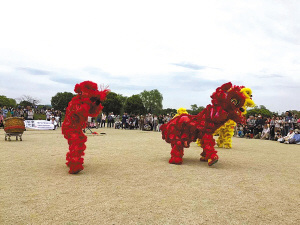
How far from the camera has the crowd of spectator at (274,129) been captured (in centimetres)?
1636

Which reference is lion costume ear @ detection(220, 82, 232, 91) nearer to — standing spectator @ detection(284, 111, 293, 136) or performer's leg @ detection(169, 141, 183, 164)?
performer's leg @ detection(169, 141, 183, 164)

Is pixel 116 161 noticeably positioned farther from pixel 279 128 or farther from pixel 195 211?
pixel 279 128

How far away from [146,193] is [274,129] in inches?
621

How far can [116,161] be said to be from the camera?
8086 millimetres

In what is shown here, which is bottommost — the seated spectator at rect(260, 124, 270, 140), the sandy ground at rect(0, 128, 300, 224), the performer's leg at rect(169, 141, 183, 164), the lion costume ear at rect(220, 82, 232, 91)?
the sandy ground at rect(0, 128, 300, 224)

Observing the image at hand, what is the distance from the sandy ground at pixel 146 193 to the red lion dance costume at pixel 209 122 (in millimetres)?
565

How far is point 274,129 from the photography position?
1845 cm

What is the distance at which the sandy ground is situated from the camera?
3.90 m

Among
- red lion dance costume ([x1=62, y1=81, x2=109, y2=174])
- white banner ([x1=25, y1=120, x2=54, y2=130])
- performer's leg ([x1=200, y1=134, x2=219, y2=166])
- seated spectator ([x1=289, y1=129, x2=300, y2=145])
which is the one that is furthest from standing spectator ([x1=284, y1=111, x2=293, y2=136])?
white banner ([x1=25, y1=120, x2=54, y2=130])

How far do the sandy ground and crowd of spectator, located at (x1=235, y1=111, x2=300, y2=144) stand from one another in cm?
933

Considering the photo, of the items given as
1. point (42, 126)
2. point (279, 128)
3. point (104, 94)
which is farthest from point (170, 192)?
point (42, 126)

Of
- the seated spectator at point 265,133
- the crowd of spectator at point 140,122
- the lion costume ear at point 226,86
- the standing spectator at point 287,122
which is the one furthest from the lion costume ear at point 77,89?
the crowd of spectator at point 140,122

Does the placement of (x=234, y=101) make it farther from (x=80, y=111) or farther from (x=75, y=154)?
(x=75, y=154)

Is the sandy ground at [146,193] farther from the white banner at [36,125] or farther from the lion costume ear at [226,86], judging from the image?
the white banner at [36,125]
